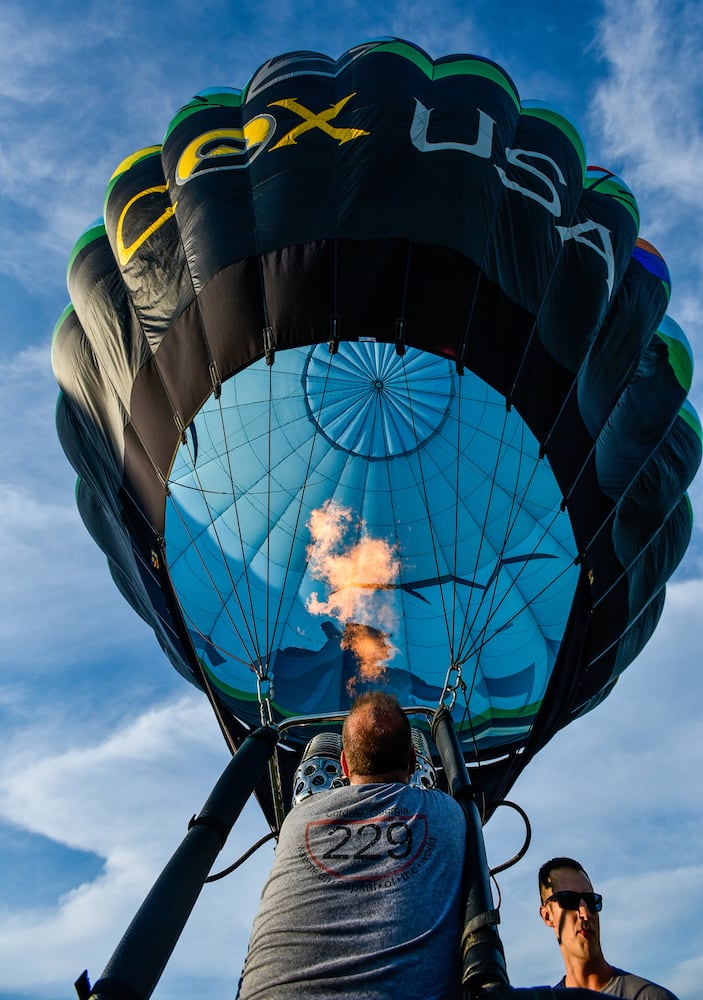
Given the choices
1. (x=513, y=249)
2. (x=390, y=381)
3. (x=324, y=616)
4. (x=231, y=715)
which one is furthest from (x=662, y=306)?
(x=231, y=715)

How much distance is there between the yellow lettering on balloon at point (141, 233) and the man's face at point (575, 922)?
14.7ft

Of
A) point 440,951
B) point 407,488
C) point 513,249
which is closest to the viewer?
point 440,951

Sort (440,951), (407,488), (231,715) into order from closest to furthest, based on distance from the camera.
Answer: (440,951)
(231,715)
(407,488)

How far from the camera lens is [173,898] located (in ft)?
5.41

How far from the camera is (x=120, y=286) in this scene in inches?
214

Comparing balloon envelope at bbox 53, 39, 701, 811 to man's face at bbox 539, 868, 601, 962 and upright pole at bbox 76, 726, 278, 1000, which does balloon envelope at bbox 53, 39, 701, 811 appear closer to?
man's face at bbox 539, 868, 601, 962

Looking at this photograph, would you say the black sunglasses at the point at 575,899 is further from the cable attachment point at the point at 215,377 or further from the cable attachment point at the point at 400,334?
the cable attachment point at the point at 215,377

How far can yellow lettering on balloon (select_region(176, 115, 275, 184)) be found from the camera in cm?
507

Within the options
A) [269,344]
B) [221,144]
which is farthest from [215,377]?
[221,144]

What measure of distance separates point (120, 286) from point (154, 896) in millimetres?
4609

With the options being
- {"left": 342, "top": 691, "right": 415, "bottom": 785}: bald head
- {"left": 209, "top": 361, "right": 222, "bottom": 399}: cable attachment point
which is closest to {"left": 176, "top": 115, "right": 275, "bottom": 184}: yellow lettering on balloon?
{"left": 209, "top": 361, "right": 222, "bottom": 399}: cable attachment point

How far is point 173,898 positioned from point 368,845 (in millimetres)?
598

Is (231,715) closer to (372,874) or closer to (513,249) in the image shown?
(513,249)

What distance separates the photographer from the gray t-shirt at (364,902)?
113 cm
